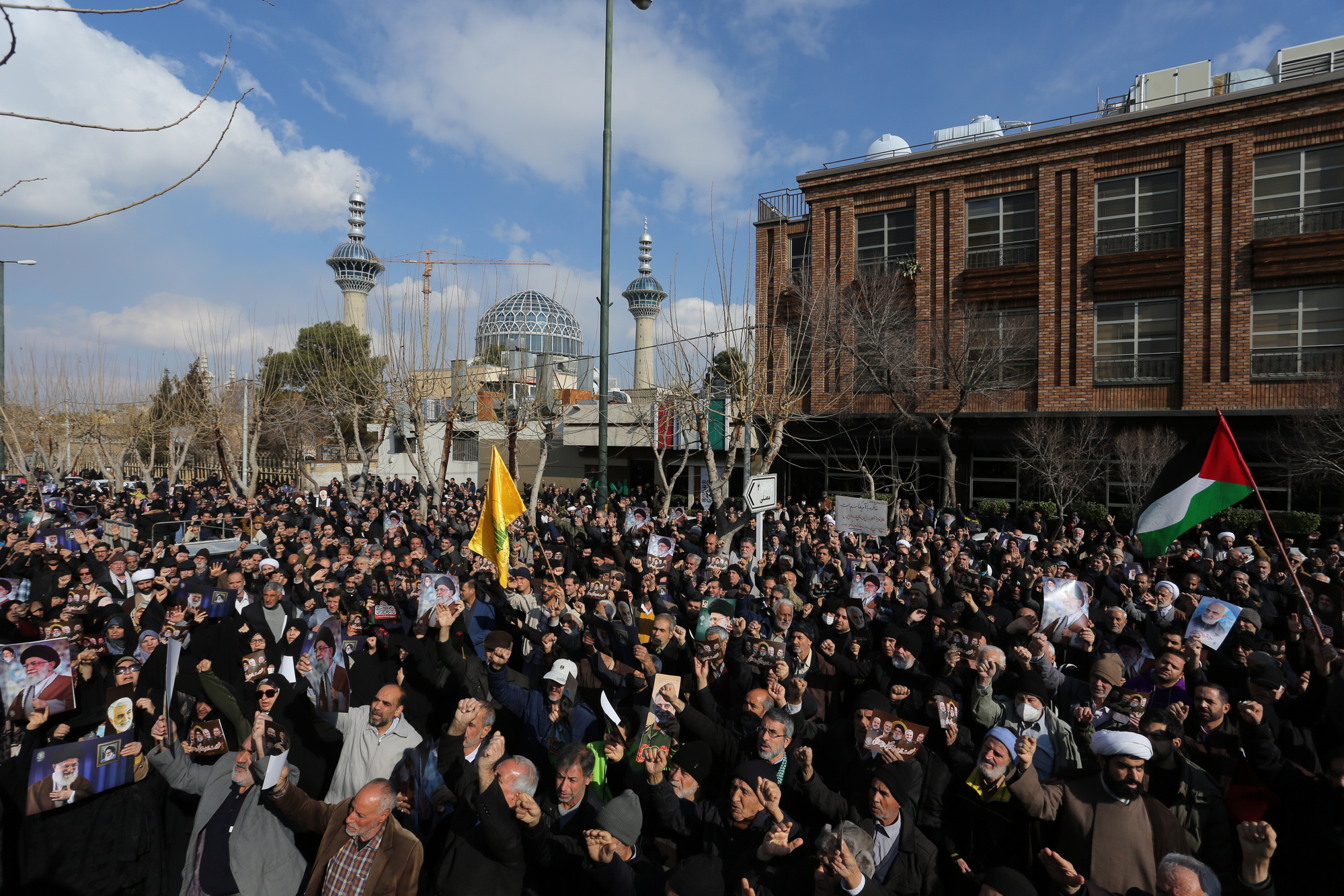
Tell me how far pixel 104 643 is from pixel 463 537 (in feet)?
27.2

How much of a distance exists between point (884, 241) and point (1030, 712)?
2290 cm

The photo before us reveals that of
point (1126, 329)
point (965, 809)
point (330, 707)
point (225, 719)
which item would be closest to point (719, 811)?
point (965, 809)

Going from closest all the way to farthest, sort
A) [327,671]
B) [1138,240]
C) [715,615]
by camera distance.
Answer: [327,671] → [715,615] → [1138,240]

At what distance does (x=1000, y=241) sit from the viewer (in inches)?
909

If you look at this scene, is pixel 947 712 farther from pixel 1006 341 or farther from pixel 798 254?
pixel 798 254

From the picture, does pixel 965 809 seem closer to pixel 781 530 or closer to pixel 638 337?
pixel 781 530

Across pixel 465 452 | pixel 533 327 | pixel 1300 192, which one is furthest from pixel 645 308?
pixel 1300 192

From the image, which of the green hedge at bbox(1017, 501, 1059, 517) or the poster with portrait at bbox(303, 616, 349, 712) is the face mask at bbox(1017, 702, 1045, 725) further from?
the green hedge at bbox(1017, 501, 1059, 517)

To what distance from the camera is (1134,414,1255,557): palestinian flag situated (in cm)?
654

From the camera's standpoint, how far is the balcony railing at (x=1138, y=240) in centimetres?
2069

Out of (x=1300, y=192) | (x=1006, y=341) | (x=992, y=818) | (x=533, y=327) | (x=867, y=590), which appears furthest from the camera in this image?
(x=533, y=327)

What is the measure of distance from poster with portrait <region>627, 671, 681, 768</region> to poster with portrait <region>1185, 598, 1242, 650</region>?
14.3ft

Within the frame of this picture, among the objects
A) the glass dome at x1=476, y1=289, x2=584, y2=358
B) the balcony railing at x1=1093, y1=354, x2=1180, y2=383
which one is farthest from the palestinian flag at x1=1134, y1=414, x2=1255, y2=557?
the glass dome at x1=476, y1=289, x2=584, y2=358

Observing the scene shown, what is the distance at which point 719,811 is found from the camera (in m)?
3.83
